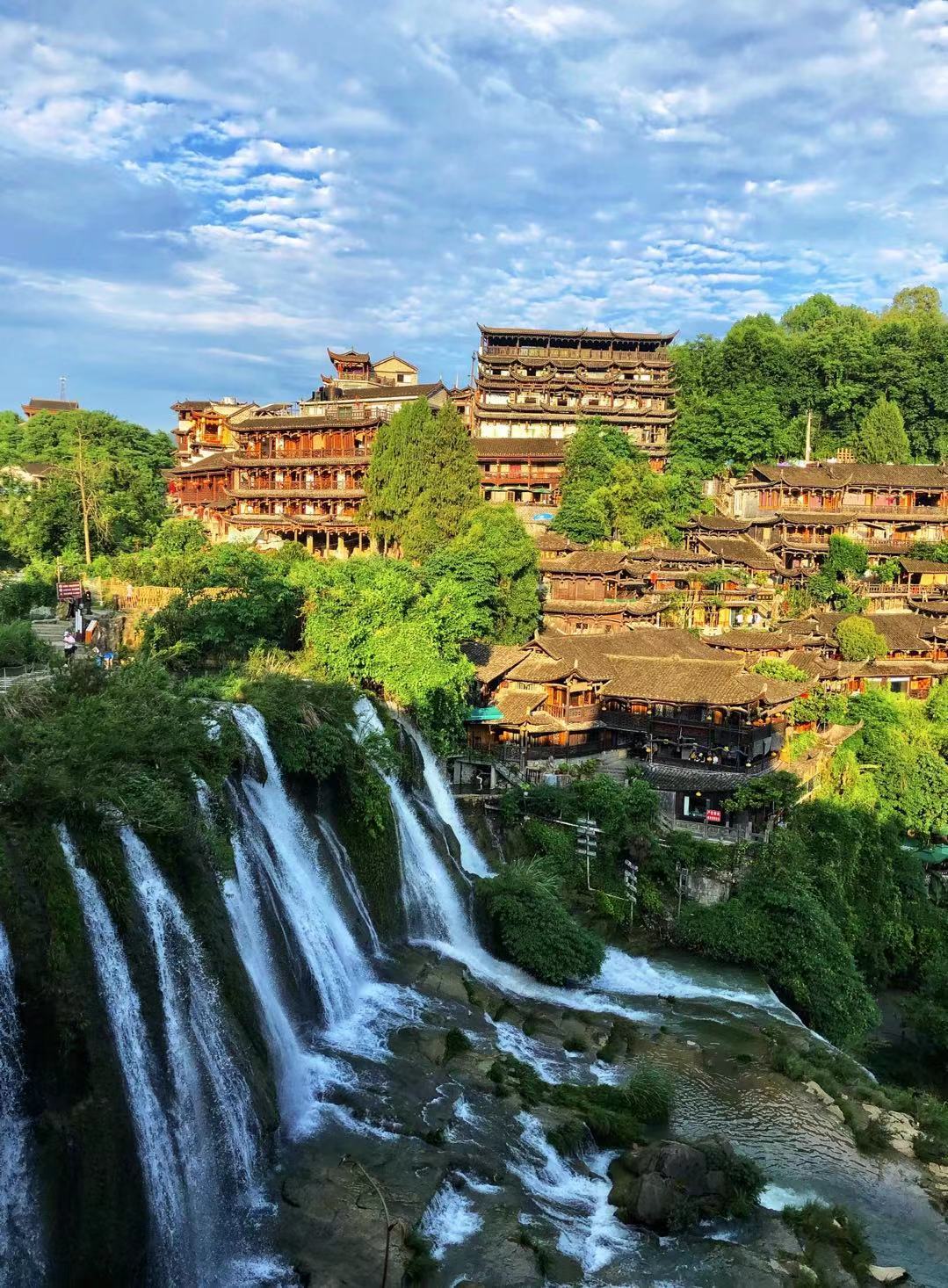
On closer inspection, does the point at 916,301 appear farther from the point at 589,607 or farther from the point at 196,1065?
the point at 196,1065

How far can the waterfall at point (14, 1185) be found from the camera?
10422 millimetres

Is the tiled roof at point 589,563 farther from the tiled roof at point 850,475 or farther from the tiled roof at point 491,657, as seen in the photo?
the tiled roof at point 850,475

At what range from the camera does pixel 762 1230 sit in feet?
49.2

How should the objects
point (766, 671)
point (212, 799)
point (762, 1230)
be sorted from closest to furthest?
point (762, 1230) → point (212, 799) → point (766, 671)

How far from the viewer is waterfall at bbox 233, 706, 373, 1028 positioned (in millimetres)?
18281

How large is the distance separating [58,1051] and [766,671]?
3432cm

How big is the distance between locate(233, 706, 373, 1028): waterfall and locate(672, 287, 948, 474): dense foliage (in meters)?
47.1

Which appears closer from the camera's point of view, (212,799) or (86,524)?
(212,799)

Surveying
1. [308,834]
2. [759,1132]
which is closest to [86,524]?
[308,834]

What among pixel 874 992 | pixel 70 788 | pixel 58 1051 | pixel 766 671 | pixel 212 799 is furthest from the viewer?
pixel 766 671

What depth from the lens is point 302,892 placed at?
19297mm

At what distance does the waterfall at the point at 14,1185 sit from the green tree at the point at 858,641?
140 feet

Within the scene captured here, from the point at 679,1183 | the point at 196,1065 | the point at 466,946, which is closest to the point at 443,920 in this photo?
the point at 466,946

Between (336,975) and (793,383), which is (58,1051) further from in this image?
(793,383)
